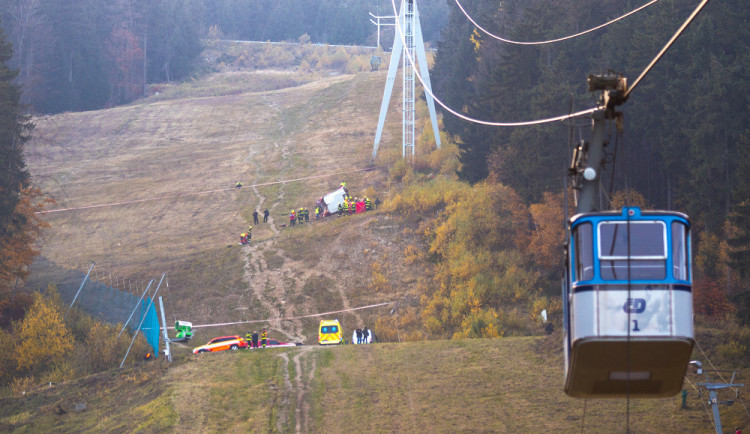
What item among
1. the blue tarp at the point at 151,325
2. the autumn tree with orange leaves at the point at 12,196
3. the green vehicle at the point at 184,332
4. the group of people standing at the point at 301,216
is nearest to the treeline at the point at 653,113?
the group of people standing at the point at 301,216

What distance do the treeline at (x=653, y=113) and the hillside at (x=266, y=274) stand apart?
806cm

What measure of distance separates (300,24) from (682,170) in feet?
438

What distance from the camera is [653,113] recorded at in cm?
3622

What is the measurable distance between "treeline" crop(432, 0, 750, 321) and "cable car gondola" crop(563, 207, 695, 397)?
512 inches

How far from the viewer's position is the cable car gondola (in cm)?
1221

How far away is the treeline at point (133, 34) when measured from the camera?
9988 cm

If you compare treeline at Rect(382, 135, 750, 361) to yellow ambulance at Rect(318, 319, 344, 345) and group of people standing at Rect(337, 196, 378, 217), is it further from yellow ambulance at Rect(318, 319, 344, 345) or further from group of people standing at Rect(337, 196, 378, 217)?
yellow ambulance at Rect(318, 319, 344, 345)

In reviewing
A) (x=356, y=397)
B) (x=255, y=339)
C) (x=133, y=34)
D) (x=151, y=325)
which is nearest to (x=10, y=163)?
(x=151, y=325)

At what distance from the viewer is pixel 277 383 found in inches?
1022

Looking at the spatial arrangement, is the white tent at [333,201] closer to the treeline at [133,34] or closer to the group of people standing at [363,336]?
the group of people standing at [363,336]

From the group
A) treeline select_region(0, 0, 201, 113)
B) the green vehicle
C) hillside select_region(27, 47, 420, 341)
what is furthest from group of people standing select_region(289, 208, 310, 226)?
treeline select_region(0, 0, 201, 113)

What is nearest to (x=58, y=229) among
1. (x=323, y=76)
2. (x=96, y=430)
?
(x=96, y=430)

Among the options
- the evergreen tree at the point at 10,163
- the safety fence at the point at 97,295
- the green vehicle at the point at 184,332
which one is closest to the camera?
the safety fence at the point at 97,295

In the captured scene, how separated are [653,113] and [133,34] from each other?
10298 centimetres
